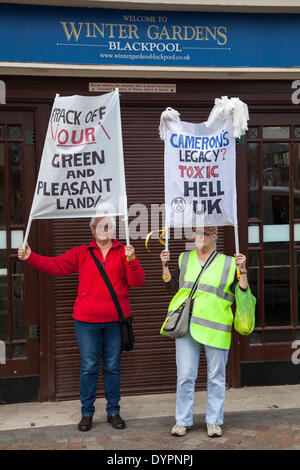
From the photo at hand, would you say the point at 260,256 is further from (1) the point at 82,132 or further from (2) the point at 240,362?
(1) the point at 82,132

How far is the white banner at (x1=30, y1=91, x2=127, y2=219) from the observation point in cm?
446

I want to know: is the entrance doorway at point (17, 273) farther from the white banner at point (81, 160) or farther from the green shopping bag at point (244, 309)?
the green shopping bag at point (244, 309)

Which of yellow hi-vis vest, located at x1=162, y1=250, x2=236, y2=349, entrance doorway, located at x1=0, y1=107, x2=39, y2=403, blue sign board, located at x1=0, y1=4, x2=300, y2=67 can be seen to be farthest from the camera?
entrance doorway, located at x1=0, y1=107, x2=39, y2=403

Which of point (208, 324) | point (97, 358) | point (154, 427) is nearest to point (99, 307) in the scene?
point (97, 358)

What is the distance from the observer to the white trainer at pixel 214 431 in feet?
14.4

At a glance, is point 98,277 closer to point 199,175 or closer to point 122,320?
point 122,320

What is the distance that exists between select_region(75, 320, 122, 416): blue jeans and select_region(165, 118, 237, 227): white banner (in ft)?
3.53

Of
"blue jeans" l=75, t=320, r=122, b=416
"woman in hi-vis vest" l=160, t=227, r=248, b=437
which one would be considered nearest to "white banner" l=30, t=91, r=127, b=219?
"woman in hi-vis vest" l=160, t=227, r=248, b=437

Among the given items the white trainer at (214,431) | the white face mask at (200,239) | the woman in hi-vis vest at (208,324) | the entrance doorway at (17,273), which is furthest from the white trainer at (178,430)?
the entrance doorway at (17,273)

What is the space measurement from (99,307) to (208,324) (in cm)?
91

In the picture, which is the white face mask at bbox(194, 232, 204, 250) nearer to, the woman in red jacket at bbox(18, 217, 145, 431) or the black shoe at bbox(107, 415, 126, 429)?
the woman in red jacket at bbox(18, 217, 145, 431)

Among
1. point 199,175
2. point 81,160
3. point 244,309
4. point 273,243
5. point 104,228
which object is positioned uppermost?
point 81,160

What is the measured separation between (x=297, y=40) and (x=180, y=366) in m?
3.48

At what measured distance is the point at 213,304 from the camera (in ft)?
14.4
